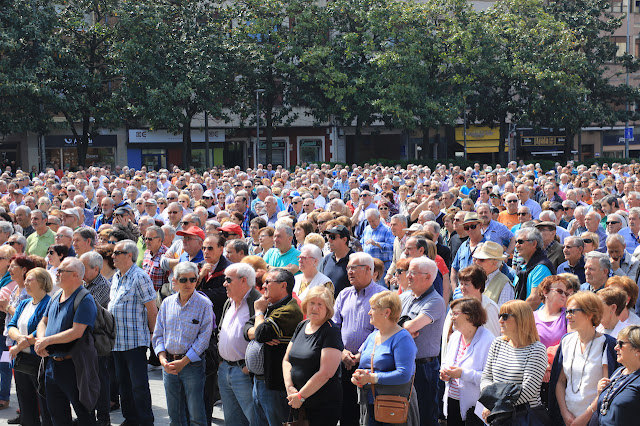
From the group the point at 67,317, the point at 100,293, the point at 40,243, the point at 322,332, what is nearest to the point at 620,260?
the point at 322,332

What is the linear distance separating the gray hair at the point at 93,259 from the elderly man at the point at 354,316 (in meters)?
2.45

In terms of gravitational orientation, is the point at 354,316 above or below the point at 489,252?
below

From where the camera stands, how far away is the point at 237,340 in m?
6.98

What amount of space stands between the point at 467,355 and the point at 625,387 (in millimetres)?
1257

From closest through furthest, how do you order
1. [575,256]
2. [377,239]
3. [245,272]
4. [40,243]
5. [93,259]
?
1. [245,272]
2. [93,259]
3. [575,256]
4. [377,239]
5. [40,243]

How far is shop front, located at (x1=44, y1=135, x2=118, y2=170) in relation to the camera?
147 ft

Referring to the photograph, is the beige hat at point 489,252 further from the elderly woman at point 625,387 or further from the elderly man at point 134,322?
the elderly man at point 134,322

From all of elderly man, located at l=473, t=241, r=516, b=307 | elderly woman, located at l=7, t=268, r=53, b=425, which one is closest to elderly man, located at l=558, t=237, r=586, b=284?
elderly man, located at l=473, t=241, r=516, b=307

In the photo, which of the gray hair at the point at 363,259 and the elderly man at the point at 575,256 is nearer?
the gray hair at the point at 363,259

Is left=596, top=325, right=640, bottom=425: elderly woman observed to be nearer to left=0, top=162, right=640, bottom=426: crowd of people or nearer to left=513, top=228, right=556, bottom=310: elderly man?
left=0, top=162, right=640, bottom=426: crowd of people

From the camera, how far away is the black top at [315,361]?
247 inches

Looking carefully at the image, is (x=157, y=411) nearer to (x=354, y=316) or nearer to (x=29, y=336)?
(x=29, y=336)

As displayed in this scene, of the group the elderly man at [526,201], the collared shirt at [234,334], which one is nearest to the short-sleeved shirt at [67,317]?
the collared shirt at [234,334]

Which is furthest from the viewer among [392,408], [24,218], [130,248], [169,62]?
[169,62]
